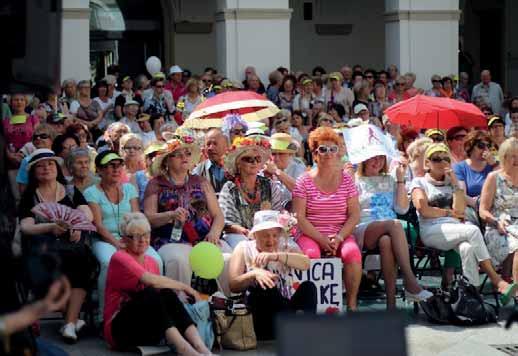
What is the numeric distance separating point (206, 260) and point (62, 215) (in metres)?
1.08

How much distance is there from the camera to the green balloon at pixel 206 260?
8461mm

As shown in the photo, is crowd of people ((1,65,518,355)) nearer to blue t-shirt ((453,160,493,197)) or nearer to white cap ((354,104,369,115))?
blue t-shirt ((453,160,493,197))

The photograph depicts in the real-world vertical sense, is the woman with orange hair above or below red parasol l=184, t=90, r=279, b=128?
below

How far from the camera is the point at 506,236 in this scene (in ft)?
32.8

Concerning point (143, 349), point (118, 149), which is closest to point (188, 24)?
point (118, 149)

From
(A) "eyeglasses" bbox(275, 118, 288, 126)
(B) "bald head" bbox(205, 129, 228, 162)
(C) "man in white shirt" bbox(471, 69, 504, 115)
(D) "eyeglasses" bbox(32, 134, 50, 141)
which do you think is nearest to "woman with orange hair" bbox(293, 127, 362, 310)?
(B) "bald head" bbox(205, 129, 228, 162)

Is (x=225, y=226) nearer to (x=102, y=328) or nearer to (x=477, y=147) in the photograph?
(x=102, y=328)

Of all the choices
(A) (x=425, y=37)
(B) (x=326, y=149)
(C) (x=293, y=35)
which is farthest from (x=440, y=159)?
(C) (x=293, y=35)

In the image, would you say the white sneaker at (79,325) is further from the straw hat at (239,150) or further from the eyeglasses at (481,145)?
the eyeglasses at (481,145)

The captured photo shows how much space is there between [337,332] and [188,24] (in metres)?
21.9

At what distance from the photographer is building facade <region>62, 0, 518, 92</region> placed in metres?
19.4

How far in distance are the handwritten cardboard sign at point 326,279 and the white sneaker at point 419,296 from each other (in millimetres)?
707

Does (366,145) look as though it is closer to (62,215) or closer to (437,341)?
(437,341)

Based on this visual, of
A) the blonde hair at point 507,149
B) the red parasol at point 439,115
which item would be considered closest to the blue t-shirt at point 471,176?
the blonde hair at point 507,149
